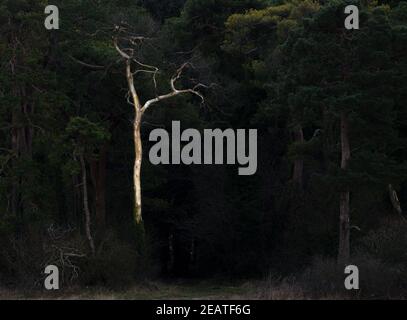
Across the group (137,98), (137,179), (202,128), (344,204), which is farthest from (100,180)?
(344,204)

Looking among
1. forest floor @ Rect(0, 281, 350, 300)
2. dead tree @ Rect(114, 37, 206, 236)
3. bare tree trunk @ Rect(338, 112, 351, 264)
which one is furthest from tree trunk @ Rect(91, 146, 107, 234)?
bare tree trunk @ Rect(338, 112, 351, 264)

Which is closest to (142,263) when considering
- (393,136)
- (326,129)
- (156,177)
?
(156,177)

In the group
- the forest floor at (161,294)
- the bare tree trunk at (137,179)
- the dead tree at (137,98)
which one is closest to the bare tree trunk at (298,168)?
the dead tree at (137,98)

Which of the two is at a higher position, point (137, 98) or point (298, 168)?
point (137, 98)

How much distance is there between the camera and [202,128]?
35.6 metres

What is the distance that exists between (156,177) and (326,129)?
907 cm

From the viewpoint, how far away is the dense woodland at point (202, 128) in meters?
28.1

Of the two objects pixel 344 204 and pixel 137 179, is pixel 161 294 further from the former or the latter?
pixel 344 204

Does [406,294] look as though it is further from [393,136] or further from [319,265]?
[393,136]

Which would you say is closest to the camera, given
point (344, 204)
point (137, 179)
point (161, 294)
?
point (161, 294)

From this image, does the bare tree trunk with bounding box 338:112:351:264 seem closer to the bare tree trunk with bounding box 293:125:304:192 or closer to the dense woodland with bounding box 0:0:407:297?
the dense woodland with bounding box 0:0:407:297

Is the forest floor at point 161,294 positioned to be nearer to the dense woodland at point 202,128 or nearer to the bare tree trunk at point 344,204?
the dense woodland at point 202,128

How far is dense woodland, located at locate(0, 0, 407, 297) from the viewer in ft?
92.3

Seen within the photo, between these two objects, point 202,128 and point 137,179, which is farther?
point 202,128
